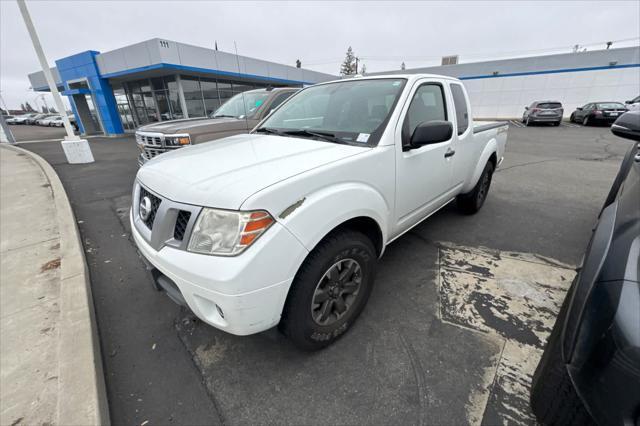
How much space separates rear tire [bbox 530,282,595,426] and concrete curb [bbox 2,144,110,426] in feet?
7.35

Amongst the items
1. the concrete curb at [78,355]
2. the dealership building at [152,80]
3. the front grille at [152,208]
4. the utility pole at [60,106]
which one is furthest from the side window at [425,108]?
the dealership building at [152,80]

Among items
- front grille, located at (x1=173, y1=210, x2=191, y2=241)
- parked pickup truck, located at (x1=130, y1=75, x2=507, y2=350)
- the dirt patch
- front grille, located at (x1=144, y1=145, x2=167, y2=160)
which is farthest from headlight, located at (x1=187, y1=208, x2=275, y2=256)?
front grille, located at (x1=144, y1=145, x2=167, y2=160)

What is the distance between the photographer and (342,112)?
2541mm

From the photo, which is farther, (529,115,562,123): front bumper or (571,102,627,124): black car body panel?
(529,115,562,123): front bumper

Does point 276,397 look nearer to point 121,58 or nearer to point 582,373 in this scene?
point 582,373

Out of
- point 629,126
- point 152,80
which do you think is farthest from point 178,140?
point 152,80

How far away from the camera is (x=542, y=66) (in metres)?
24.0

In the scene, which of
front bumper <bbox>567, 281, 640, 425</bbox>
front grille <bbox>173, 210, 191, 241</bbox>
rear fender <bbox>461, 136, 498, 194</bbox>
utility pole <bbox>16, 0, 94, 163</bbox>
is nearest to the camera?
front bumper <bbox>567, 281, 640, 425</bbox>

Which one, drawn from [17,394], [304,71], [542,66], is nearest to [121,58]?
[304,71]

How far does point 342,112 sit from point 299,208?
4.46ft

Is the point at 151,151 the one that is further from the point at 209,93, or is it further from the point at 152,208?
the point at 209,93

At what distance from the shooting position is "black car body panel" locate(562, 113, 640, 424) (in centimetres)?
90

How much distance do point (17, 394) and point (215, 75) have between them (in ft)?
62.9

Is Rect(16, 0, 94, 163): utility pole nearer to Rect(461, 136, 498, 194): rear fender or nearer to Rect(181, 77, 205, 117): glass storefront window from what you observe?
Rect(181, 77, 205, 117): glass storefront window
